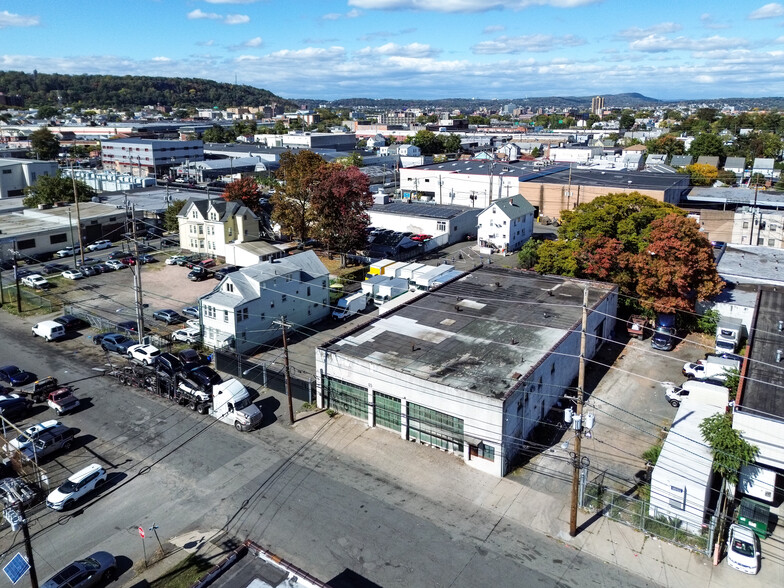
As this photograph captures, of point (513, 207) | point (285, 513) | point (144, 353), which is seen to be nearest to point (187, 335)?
point (144, 353)

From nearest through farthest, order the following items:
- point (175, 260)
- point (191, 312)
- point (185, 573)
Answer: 1. point (185, 573)
2. point (191, 312)
3. point (175, 260)


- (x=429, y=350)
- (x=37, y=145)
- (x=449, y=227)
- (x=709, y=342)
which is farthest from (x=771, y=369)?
(x=37, y=145)

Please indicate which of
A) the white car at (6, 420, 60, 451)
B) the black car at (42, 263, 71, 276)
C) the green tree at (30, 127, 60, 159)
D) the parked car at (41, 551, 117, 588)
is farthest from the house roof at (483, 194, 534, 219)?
the green tree at (30, 127, 60, 159)

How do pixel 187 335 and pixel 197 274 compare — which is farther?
pixel 197 274

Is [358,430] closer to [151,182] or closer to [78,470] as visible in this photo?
[78,470]

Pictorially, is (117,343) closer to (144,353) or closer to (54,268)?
(144,353)

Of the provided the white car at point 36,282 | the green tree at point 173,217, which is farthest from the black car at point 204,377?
the green tree at point 173,217

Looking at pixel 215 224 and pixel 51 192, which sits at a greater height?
pixel 51 192
